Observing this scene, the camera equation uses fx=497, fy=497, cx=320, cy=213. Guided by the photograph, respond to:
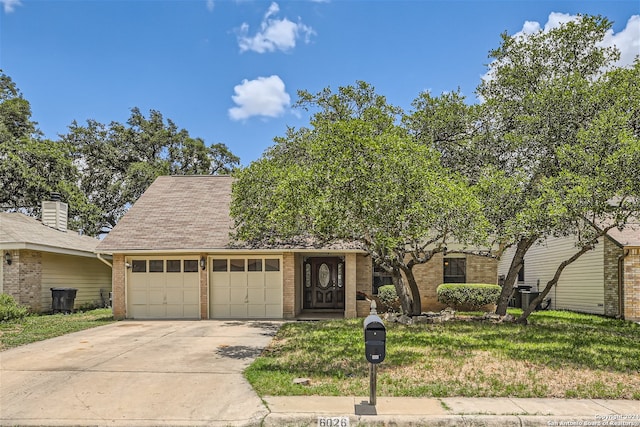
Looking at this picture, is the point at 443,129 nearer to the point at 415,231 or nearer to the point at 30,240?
the point at 415,231

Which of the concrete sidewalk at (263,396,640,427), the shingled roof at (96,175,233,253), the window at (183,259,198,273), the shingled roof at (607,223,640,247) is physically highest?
the shingled roof at (96,175,233,253)

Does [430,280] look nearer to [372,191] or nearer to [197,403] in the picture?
[372,191]

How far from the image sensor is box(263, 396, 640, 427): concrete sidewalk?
5.91 m

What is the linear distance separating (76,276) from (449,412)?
18.4 m

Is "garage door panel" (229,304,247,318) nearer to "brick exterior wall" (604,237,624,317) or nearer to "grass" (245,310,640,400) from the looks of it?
"grass" (245,310,640,400)

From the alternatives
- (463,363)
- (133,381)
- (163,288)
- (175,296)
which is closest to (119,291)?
(163,288)

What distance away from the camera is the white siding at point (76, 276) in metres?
18.3

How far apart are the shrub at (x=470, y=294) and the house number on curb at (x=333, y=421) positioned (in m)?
13.1

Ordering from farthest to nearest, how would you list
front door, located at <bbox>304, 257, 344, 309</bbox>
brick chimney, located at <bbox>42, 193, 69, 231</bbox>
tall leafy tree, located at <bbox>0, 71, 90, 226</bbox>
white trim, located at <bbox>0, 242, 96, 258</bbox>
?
tall leafy tree, located at <bbox>0, 71, 90, 226</bbox> < brick chimney, located at <bbox>42, 193, 69, 231</bbox> < front door, located at <bbox>304, 257, 344, 309</bbox> < white trim, located at <bbox>0, 242, 96, 258</bbox>

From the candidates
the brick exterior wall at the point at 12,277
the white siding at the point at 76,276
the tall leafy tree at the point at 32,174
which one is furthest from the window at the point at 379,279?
the tall leafy tree at the point at 32,174

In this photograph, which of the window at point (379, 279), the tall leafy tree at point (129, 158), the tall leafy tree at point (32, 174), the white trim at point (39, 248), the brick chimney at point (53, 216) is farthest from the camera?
the tall leafy tree at point (129, 158)

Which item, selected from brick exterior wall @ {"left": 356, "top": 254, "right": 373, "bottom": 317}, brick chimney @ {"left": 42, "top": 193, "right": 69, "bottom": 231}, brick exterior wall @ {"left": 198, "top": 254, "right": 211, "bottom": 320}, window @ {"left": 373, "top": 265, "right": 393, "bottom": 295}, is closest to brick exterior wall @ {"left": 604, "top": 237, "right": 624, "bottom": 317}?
window @ {"left": 373, "top": 265, "right": 393, "bottom": 295}

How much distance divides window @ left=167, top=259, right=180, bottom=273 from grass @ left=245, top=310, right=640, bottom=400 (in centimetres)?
538

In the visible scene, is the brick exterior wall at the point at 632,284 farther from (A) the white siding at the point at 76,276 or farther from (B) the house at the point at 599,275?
(A) the white siding at the point at 76,276
